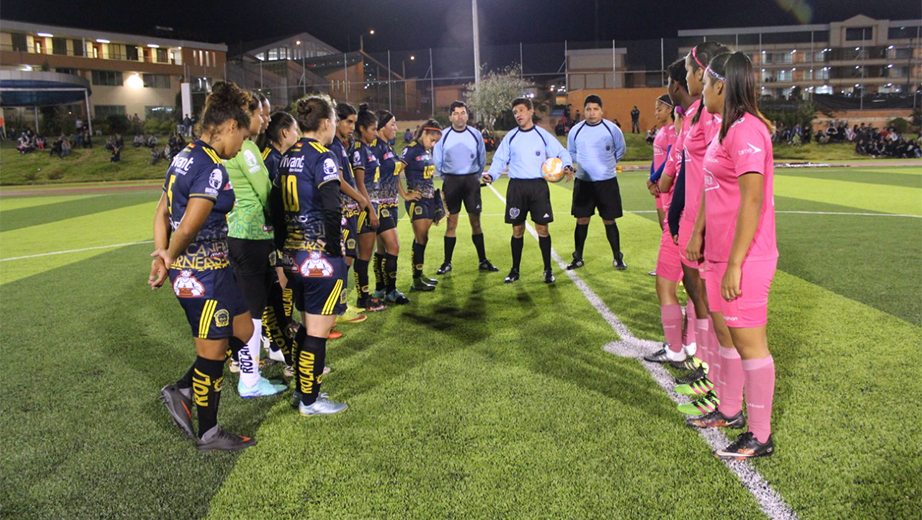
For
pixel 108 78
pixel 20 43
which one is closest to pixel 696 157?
pixel 108 78

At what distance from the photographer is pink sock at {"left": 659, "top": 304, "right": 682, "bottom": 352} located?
516cm

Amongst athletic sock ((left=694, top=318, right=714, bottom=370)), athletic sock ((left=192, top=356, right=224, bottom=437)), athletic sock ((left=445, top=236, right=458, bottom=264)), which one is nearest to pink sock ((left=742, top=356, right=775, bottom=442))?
athletic sock ((left=694, top=318, right=714, bottom=370))

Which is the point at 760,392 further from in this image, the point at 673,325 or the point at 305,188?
the point at 305,188

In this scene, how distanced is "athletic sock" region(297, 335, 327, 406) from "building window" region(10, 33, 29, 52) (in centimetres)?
7131

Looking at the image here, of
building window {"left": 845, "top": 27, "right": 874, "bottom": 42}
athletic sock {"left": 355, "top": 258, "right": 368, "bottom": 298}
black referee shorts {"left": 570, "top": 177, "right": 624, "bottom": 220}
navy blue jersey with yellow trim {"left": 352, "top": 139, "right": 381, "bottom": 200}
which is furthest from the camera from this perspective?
building window {"left": 845, "top": 27, "right": 874, "bottom": 42}

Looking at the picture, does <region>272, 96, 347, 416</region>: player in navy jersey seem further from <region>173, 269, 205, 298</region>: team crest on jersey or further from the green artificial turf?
<region>173, 269, 205, 298</region>: team crest on jersey

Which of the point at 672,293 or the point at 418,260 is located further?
the point at 418,260

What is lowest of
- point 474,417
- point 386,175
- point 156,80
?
point 474,417

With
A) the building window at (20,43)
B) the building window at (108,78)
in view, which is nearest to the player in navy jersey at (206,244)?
the building window at (108,78)

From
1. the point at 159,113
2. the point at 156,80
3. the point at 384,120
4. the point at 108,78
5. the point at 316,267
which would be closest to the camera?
the point at 316,267

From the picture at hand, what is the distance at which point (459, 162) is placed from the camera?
29.2 ft

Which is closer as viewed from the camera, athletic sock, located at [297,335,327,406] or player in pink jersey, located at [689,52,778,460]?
player in pink jersey, located at [689,52,778,460]

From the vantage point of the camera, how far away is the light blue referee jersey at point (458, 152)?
885 centimetres

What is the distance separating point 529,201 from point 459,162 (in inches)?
46.4
